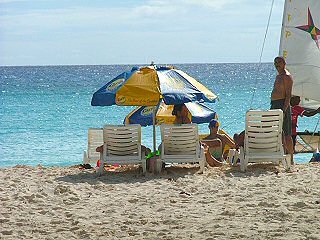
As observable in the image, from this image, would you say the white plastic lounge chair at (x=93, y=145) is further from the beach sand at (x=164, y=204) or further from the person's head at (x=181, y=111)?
the person's head at (x=181, y=111)

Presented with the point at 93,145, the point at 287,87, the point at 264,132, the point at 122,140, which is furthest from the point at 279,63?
the point at 93,145

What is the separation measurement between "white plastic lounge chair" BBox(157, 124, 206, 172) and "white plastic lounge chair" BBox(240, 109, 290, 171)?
0.59 meters

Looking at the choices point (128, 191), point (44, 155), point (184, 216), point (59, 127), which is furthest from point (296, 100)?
point (59, 127)

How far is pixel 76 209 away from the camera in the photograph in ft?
24.9

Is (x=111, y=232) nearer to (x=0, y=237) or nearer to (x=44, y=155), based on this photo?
(x=0, y=237)

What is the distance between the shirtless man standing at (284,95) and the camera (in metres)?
9.98

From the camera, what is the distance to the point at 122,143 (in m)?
9.83

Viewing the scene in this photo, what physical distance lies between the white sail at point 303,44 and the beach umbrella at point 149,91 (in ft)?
18.5

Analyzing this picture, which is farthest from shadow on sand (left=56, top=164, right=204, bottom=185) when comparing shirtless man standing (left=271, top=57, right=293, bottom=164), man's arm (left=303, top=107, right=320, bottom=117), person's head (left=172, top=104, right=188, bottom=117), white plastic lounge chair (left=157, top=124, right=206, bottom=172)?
man's arm (left=303, top=107, right=320, bottom=117)

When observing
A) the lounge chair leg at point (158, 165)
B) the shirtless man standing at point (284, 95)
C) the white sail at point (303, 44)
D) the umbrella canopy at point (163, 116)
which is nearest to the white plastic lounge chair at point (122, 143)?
the lounge chair leg at point (158, 165)

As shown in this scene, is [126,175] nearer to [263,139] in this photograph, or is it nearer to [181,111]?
[181,111]

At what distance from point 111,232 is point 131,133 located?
3.26m

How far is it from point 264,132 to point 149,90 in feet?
5.24

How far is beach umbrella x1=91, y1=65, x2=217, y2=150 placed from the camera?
9711 mm
